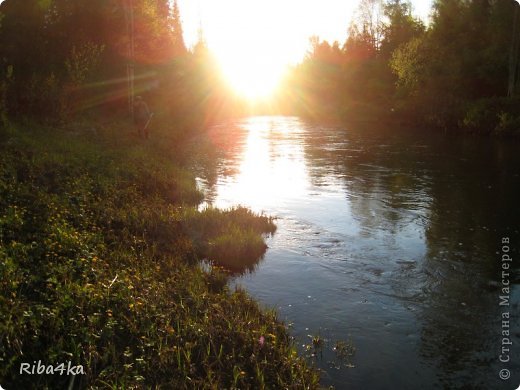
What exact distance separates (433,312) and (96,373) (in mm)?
6060

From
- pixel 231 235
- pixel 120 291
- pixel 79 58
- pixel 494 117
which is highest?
pixel 79 58

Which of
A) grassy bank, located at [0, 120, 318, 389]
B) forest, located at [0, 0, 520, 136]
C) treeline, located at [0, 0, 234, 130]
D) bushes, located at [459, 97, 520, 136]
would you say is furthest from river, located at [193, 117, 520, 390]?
bushes, located at [459, 97, 520, 136]

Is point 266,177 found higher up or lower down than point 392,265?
higher up

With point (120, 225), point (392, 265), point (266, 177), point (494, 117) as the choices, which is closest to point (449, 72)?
point (494, 117)

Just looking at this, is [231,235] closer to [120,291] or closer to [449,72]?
[120,291]

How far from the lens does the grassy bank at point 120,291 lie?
578cm

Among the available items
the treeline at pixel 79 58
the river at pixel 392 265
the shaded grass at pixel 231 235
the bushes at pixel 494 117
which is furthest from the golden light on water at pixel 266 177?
the bushes at pixel 494 117

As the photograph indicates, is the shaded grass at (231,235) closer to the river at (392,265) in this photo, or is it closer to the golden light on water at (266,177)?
the river at (392,265)

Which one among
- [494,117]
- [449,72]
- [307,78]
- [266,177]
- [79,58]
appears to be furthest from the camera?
[307,78]

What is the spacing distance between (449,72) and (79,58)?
39.4 metres

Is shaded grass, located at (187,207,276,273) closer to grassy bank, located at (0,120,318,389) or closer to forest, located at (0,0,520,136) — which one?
grassy bank, located at (0,120,318,389)

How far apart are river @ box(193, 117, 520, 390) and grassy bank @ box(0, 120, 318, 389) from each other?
3.28 ft

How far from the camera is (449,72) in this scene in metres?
49.1

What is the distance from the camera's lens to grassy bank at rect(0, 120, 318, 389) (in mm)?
5781
